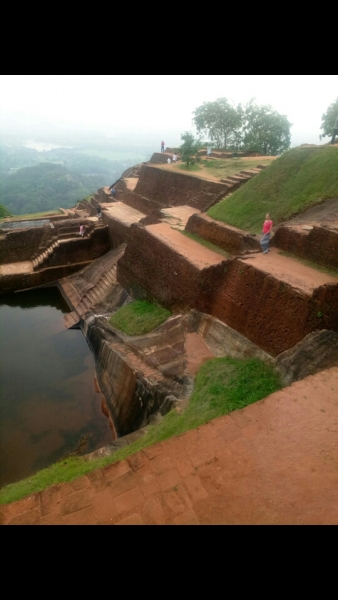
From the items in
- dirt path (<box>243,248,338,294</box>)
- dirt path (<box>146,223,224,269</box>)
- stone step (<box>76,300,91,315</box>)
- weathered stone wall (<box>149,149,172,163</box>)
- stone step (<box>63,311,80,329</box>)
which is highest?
weathered stone wall (<box>149,149,172,163</box>)

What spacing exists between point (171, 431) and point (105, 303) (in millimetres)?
7503

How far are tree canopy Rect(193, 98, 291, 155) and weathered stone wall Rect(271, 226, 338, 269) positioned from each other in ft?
56.0

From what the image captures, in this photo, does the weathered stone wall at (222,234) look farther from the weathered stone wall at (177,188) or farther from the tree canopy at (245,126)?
the tree canopy at (245,126)

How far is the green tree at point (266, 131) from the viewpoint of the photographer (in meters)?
21.9

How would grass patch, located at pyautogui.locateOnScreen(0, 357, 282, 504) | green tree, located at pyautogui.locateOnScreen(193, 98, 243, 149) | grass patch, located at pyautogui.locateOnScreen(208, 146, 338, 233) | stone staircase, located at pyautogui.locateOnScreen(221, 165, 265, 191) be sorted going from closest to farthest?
grass patch, located at pyautogui.locateOnScreen(0, 357, 282, 504) → grass patch, located at pyautogui.locateOnScreen(208, 146, 338, 233) → stone staircase, located at pyautogui.locateOnScreen(221, 165, 265, 191) → green tree, located at pyautogui.locateOnScreen(193, 98, 243, 149)

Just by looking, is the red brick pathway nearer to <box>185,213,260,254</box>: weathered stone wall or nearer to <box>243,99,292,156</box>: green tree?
<box>185,213,260,254</box>: weathered stone wall

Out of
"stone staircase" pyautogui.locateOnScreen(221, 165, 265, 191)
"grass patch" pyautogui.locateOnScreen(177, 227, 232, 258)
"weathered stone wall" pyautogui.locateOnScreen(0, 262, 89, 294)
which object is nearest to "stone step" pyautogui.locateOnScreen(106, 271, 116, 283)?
"weathered stone wall" pyautogui.locateOnScreen(0, 262, 89, 294)

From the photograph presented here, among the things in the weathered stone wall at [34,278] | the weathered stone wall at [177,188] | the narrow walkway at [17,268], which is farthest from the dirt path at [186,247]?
the narrow walkway at [17,268]

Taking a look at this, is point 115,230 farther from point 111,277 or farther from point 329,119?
point 329,119

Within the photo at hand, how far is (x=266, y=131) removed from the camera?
22094 millimetres

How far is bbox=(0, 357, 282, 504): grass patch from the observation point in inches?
194

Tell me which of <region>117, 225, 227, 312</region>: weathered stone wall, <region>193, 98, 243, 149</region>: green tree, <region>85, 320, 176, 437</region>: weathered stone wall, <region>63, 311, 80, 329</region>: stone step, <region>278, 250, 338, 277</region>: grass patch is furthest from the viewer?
<region>193, 98, 243, 149</region>: green tree

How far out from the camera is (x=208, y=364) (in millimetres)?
6781

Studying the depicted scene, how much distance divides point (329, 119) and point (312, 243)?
17.2 metres
